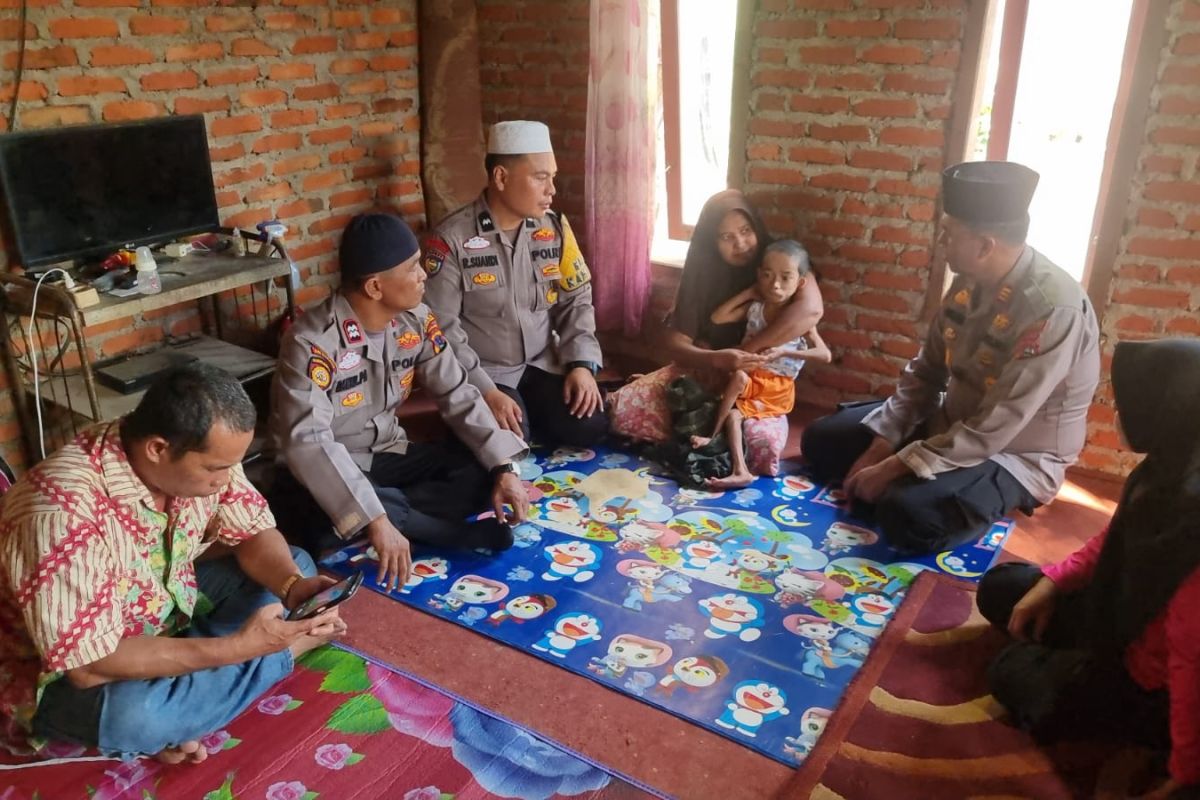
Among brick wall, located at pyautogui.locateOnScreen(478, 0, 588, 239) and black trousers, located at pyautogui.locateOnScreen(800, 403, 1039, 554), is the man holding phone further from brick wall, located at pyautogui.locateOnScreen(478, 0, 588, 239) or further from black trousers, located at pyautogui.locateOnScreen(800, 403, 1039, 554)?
brick wall, located at pyautogui.locateOnScreen(478, 0, 588, 239)

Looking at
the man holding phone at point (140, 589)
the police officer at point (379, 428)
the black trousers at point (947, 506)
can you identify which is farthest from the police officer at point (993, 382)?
the man holding phone at point (140, 589)

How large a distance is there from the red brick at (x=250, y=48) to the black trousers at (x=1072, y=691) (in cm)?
320

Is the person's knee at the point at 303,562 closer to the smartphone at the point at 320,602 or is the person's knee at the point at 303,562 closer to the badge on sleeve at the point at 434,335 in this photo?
the smartphone at the point at 320,602

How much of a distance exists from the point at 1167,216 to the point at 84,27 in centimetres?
347

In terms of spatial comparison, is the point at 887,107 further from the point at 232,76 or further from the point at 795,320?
the point at 232,76

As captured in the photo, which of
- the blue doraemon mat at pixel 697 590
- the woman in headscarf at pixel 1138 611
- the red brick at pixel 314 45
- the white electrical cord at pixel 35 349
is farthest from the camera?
the red brick at pixel 314 45

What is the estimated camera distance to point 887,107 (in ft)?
10.6

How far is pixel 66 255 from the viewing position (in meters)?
2.94

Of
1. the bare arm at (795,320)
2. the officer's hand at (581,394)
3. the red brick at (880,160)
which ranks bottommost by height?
the officer's hand at (581,394)

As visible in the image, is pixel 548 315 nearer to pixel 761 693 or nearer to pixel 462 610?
pixel 462 610

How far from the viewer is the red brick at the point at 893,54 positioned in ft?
10.2

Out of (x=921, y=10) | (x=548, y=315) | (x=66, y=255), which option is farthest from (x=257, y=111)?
(x=921, y=10)

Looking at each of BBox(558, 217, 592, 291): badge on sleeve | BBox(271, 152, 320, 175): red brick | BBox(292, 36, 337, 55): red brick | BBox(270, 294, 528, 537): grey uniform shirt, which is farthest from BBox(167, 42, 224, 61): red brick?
BBox(558, 217, 592, 291): badge on sleeve

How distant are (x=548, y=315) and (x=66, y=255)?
1.63m
